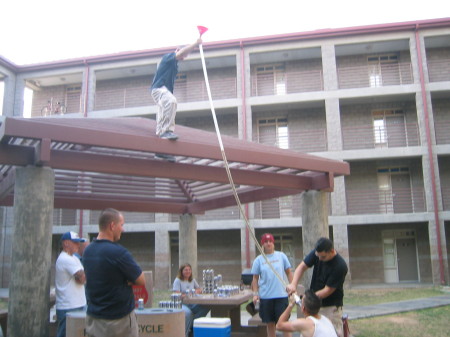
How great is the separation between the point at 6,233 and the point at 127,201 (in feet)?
48.8

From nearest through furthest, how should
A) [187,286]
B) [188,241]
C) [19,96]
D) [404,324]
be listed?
[187,286]
[404,324]
[188,241]
[19,96]

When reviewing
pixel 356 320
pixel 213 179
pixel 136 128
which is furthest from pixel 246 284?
pixel 136 128

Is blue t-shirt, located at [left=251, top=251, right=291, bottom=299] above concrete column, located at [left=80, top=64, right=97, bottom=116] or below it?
below

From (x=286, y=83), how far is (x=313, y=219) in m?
16.2

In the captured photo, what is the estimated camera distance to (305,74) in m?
23.9

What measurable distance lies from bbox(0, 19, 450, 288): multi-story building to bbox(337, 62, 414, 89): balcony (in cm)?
6

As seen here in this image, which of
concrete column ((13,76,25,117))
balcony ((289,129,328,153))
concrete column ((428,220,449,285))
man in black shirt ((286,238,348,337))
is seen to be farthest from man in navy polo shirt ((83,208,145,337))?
concrete column ((13,76,25,117))

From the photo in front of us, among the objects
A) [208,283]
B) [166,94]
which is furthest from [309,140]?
[166,94]

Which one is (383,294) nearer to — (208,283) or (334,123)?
(334,123)

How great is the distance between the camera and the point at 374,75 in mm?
23578

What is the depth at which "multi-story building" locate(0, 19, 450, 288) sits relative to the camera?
21.6 m

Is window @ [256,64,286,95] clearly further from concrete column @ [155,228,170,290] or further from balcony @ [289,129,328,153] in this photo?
concrete column @ [155,228,170,290]

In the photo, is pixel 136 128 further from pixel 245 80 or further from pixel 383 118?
pixel 383 118

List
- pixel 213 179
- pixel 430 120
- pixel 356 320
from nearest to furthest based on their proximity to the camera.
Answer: pixel 213 179, pixel 356 320, pixel 430 120
